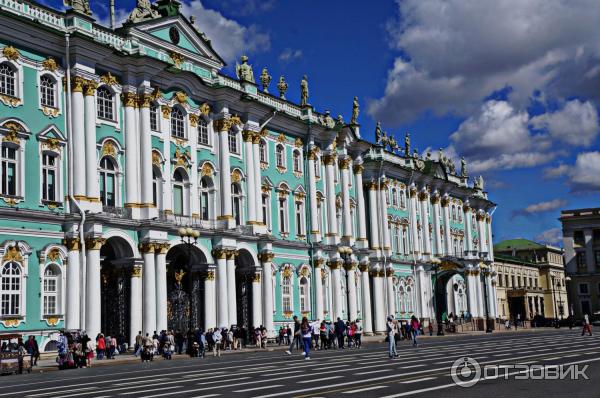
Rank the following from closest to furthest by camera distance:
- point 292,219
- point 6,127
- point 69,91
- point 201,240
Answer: point 6,127, point 69,91, point 201,240, point 292,219

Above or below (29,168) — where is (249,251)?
below

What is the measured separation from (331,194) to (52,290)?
2800cm

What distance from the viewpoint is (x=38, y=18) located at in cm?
3988

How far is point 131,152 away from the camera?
145 ft

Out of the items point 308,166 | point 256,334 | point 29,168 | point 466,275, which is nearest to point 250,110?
point 308,166

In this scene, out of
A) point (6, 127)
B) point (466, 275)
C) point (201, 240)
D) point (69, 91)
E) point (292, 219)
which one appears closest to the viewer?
point (6, 127)

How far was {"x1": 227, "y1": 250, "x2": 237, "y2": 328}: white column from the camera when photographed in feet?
163

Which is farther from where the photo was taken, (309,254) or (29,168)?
(309,254)

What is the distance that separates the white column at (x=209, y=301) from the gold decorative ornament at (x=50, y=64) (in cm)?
1551

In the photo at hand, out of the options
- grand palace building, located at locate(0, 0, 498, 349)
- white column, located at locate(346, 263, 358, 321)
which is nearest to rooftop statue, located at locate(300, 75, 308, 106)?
grand palace building, located at locate(0, 0, 498, 349)

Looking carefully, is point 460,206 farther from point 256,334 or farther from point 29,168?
point 29,168

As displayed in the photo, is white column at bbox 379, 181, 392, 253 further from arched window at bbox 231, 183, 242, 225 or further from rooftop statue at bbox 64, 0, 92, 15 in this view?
rooftop statue at bbox 64, 0, 92, 15

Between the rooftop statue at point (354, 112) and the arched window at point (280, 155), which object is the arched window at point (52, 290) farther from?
the rooftop statue at point (354, 112)

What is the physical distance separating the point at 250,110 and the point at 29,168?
18561mm
